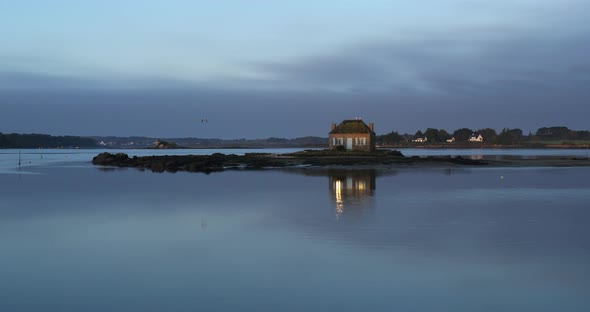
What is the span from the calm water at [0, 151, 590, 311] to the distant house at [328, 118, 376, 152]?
48256mm

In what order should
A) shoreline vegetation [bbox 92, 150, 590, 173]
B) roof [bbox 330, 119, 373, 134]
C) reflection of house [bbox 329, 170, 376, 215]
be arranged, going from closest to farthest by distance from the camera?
reflection of house [bbox 329, 170, 376, 215]
shoreline vegetation [bbox 92, 150, 590, 173]
roof [bbox 330, 119, 373, 134]

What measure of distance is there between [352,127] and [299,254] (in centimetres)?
6432

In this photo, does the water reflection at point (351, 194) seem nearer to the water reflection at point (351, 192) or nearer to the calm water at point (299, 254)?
the water reflection at point (351, 192)

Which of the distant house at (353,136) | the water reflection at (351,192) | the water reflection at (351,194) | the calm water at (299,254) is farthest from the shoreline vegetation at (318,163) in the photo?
the calm water at (299,254)

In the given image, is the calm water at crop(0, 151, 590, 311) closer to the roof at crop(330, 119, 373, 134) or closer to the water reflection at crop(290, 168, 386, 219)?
the water reflection at crop(290, 168, 386, 219)

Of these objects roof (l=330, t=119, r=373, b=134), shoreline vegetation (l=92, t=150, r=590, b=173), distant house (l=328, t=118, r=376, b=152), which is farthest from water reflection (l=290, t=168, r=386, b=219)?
roof (l=330, t=119, r=373, b=134)

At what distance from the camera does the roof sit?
77.7 m

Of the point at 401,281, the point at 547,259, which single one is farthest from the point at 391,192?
the point at 401,281

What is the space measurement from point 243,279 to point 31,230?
1099cm

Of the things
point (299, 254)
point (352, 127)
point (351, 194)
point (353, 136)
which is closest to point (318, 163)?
point (353, 136)

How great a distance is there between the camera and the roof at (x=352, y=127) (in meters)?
77.7

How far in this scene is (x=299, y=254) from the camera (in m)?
14.8

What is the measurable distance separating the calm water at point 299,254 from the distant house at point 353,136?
48.3 metres

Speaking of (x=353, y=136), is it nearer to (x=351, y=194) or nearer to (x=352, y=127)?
(x=352, y=127)
